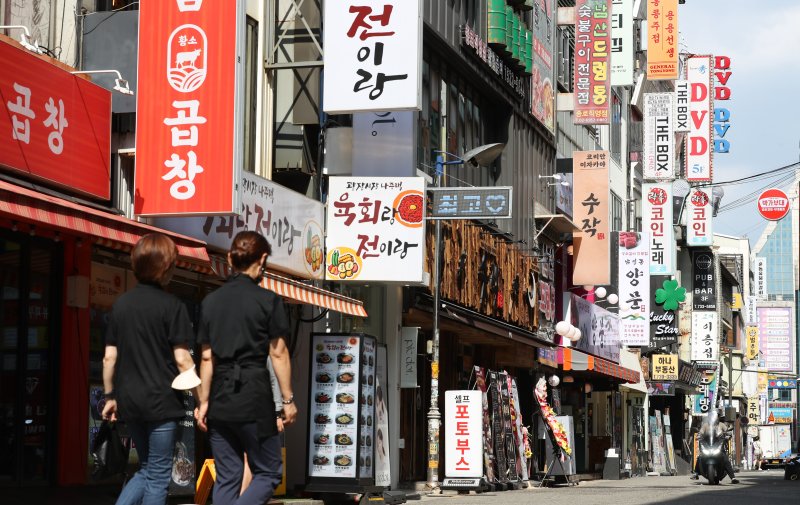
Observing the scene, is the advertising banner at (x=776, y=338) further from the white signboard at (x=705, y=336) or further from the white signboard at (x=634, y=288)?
the white signboard at (x=634, y=288)

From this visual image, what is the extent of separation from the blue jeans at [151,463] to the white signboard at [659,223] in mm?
51324

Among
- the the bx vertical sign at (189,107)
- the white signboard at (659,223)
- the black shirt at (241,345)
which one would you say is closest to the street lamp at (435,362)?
the the bx vertical sign at (189,107)

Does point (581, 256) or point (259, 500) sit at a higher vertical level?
point (581, 256)

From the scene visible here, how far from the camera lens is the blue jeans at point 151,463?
25.0 ft

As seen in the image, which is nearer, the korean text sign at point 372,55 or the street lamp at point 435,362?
the korean text sign at point 372,55

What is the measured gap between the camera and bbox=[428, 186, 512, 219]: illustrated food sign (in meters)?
21.3

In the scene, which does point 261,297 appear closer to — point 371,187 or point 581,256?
point 371,187

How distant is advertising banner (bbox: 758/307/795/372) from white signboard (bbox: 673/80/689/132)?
7302 centimetres

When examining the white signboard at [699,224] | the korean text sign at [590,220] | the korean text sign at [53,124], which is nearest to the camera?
the korean text sign at [53,124]

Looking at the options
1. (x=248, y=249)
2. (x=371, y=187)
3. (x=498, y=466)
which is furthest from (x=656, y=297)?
(x=248, y=249)

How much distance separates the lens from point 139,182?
1505 centimetres

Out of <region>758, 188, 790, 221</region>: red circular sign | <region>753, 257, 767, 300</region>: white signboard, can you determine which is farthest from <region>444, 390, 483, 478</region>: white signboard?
<region>753, 257, 767, 300</region>: white signboard

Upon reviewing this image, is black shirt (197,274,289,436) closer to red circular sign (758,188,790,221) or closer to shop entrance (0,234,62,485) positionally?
shop entrance (0,234,62,485)

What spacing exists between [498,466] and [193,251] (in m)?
12.5
